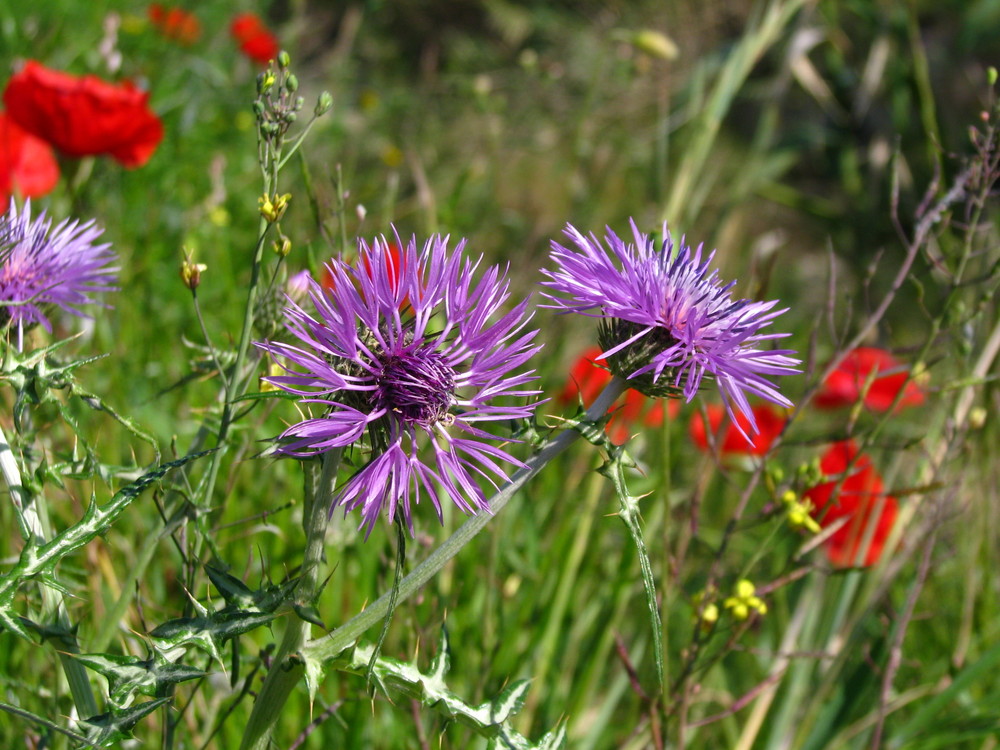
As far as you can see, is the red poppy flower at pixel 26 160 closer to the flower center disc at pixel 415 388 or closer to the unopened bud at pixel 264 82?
the unopened bud at pixel 264 82

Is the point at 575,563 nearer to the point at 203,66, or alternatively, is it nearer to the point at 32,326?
the point at 32,326

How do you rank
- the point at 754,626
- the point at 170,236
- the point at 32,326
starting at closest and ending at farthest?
the point at 32,326 < the point at 754,626 < the point at 170,236

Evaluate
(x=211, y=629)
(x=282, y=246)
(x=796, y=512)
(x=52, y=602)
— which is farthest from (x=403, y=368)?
(x=796, y=512)

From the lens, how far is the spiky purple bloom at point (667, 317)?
28.0 inches

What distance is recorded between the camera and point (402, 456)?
67 centimetres

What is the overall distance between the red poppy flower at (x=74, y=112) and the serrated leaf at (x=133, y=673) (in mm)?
1303

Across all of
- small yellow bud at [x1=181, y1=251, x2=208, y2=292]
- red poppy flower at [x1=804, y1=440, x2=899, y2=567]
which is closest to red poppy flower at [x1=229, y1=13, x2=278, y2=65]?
red poppy flower at [x1=804, y1=440, x2=899, y2=567]

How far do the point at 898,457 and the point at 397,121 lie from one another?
3340 millimetres

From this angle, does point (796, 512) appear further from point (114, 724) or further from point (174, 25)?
point (174, 25)

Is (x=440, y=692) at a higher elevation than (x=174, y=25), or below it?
below

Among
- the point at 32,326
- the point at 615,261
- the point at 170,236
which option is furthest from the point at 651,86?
the point at 32,326

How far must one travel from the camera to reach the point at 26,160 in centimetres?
158

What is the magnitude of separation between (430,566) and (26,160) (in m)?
1.34

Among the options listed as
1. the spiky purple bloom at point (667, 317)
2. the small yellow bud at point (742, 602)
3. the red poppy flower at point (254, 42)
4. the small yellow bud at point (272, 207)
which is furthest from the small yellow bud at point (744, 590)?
the red poppy flower at point (254, 42)
